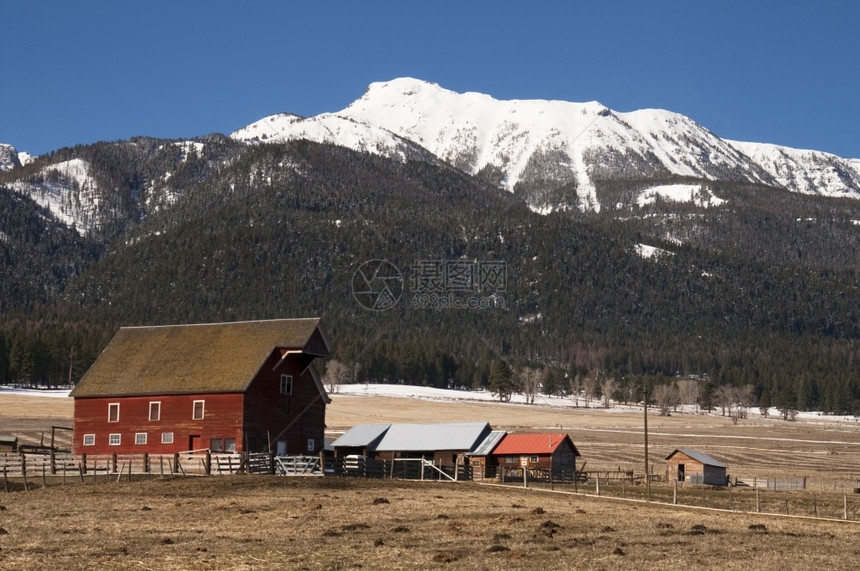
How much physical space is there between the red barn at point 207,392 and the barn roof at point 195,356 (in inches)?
2.3

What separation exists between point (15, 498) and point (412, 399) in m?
146

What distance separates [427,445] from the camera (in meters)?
85.8

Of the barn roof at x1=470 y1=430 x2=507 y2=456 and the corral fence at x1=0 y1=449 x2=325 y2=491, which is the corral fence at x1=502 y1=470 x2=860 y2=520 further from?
the corral fence at x1=0 y1=449 x2=325 y2=491

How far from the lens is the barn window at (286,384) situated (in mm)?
71438

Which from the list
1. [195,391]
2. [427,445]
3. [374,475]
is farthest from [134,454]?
[427,445]

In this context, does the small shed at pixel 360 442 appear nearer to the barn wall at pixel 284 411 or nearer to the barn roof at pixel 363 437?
the barn roof at pixel 363 437

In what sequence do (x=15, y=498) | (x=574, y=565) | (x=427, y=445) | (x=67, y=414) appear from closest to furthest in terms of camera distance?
(x=574, y=565), (x=15, y=498), (x=427, y=445), (x=67, y=414)

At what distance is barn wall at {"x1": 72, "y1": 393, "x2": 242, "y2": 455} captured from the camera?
224 ft

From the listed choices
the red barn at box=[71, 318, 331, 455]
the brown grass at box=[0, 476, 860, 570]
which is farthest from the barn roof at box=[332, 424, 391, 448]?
the brown grass at box=[0, 476, 860, 570]

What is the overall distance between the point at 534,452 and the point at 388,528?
1939 inches

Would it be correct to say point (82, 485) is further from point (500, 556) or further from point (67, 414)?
point (67, 414)

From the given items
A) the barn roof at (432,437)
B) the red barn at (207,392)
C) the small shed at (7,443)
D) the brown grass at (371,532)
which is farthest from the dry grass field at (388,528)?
the barn roof at (432,437)

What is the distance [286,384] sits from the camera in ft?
235

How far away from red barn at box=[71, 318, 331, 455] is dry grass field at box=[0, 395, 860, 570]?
445 inches
